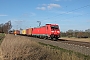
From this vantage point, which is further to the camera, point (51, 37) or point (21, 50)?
point (51, 37)

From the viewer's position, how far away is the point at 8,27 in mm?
130750

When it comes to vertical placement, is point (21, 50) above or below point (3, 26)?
below

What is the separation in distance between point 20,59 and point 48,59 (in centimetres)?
196

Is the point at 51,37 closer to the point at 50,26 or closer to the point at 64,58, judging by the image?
the point at 50,26

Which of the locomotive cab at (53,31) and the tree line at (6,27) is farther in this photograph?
the tree line at (6,27)

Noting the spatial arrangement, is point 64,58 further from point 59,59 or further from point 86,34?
point 86,34

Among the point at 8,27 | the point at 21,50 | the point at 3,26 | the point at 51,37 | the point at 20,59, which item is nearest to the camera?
the point at 20,59

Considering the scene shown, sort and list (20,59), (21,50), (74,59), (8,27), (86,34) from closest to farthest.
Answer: (20,59), (21,50), (74,59), (86,34), (8,27)

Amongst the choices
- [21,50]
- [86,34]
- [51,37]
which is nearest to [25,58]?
[21,50]

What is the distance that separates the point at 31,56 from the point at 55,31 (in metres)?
33.1

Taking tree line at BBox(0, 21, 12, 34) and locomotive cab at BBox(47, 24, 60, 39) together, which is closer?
locomotive cab at BBox(47, 24, 60, 39)

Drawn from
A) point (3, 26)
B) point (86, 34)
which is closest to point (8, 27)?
point (3, 26)

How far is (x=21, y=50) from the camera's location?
35.0 ft

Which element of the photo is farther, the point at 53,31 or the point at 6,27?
the point at 6,27
